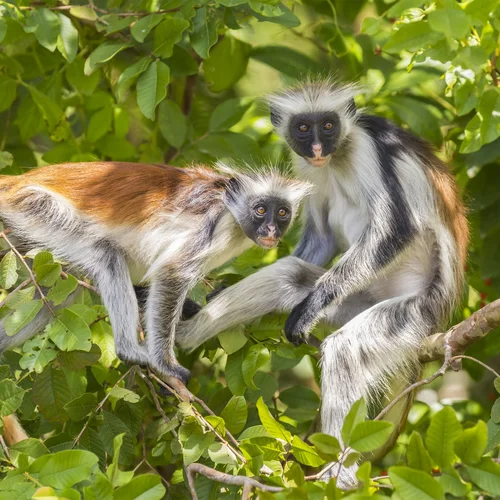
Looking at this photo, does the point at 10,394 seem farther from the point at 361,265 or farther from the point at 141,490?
the point at 361,265

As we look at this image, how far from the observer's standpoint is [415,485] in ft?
9.17

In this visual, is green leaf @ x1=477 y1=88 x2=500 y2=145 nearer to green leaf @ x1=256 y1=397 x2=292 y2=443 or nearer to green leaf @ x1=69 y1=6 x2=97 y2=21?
green leaf @ x1=256 y1=397 x2=292 y2=443

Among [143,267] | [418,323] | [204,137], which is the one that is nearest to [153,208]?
[143,267]

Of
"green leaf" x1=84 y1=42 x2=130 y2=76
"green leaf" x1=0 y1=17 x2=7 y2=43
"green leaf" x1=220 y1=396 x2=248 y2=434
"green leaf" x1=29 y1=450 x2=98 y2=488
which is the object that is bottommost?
"green leaf" x1=220 y1=396 x2=248 y2=434

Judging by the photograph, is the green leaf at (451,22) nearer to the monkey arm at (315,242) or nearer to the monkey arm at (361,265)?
the monkey arm at (361,265)

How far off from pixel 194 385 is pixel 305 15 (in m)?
4.36

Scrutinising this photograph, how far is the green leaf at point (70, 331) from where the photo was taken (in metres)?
4.02

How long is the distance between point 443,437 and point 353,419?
0.31 m

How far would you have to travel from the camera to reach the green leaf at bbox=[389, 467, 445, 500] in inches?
109

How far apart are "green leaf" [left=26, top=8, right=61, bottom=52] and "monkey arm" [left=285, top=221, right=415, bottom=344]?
2.35 meters

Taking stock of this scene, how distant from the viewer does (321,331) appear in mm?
6332

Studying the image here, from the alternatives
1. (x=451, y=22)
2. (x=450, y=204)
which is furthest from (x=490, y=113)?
(x=450, y=204)

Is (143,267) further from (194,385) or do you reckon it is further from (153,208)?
(194,385)

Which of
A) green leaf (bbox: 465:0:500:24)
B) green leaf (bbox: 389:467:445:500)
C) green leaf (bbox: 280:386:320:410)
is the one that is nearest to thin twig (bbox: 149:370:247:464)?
green leaf (bbox: 389:467:445:500)
